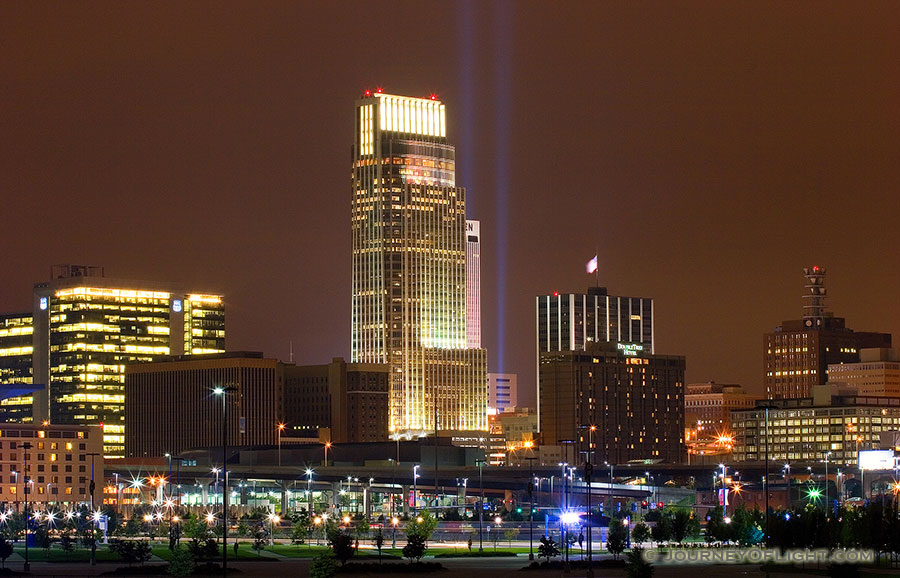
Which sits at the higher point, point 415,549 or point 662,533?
point 662,533

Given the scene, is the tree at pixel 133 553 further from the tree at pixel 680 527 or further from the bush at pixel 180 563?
the tree at pixel 680 527

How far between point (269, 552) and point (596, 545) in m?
35.3

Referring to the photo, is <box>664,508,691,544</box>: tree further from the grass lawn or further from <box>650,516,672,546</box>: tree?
the grass lawn

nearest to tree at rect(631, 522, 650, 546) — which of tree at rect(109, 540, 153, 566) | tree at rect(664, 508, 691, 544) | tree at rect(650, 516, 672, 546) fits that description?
tree at rect(650, 516, 672, 546)

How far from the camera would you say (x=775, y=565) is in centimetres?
14288

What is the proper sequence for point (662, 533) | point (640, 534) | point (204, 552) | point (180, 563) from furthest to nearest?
point (640, 534) < point (662, 533) < point (204, 552) < point (180, 563)

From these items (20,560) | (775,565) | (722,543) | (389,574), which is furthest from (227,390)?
(722,543)

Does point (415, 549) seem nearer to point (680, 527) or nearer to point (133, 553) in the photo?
point (133, 553)

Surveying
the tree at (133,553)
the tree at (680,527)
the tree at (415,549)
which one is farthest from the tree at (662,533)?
the tree at (133,553)

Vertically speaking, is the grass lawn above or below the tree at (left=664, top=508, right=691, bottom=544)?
below

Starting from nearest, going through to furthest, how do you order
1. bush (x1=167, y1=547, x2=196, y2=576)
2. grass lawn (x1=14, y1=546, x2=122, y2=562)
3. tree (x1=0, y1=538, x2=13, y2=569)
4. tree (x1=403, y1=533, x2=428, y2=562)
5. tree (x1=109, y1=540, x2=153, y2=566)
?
1. bush (x1=167, y1=547, x2=196, y2=576)
2. tree (x1=109, y1=540, x2=153, y2=566)
3. tree (x1=0, y1=538, x2=13, y2=569)
4. tree (x1=403, y1=533, x2=428, y2=562)
5. grass lawn (x1=14, y1=546, x2=122, y2=562)

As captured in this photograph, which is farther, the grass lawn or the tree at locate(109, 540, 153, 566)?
the grass lawn

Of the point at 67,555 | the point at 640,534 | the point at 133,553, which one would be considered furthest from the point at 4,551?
the point at 640,534

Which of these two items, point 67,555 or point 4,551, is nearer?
point 4,551
